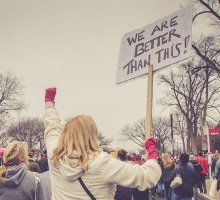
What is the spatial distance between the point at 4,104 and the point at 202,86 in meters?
22.1

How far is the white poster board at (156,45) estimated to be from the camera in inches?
189

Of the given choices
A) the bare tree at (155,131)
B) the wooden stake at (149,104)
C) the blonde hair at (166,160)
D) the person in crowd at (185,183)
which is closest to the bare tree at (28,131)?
the bare tree at (155,131)

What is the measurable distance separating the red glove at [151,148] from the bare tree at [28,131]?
84110 mm

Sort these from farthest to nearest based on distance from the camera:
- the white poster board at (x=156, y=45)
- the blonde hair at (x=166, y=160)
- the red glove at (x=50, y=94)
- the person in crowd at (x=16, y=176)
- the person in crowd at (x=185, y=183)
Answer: the blonde hair at (x=166, y=160)
the person in crowd at (x=185, y=183)
the person in crowd at (x=16, y=176)
the white poster board at (x=156, y=45)
the red glove at (x=50, y=94)

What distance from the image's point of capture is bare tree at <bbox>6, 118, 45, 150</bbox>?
88812 millimetres

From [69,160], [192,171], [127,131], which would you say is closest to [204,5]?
[192,171]

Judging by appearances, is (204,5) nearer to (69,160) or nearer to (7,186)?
(7,186)

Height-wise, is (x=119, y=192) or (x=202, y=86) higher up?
(x=202, y=86)

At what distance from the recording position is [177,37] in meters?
4.88

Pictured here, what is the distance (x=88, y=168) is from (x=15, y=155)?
2.42 meters

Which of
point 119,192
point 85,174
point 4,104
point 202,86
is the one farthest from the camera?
point 4,104

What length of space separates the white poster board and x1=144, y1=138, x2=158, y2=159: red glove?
1.30m

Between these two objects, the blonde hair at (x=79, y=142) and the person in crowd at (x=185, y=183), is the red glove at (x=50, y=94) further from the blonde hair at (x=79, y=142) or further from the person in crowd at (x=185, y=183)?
the person in crowd at (x=185, y=183)

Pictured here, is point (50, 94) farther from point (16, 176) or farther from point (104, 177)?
point (16, 176)
